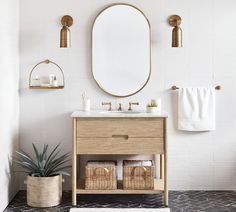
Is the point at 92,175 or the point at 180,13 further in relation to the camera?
the point at 180,13

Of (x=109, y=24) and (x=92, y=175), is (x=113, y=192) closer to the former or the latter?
(x=92, y=175)

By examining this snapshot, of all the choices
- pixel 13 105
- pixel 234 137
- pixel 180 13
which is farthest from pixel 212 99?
pixel 13 105

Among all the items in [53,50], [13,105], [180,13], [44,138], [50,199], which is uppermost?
[180,13]

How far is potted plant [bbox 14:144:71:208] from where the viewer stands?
12.7ft

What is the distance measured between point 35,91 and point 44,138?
0.47 metres

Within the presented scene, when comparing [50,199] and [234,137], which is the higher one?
[234,137]

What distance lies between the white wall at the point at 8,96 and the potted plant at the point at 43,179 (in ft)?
0.51

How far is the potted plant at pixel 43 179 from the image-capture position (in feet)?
12.7

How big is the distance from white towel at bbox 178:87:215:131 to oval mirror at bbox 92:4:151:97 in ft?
1.42

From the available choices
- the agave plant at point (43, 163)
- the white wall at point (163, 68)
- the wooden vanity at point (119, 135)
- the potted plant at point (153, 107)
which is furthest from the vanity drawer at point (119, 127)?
the white wall at point (163, 68)

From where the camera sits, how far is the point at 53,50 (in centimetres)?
436

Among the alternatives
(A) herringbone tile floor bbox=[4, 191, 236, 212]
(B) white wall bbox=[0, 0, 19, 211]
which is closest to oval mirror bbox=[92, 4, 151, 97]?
(B) white wall bbox=[0, 0, 19, 211]

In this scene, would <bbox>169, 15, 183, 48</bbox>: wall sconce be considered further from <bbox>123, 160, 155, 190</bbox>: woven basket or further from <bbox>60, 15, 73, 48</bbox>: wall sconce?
<bbox>123, 160, 155, 190</bbox>: woven basket

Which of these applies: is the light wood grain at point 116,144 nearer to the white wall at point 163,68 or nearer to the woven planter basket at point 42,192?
the woven planter basket at point 42,192
